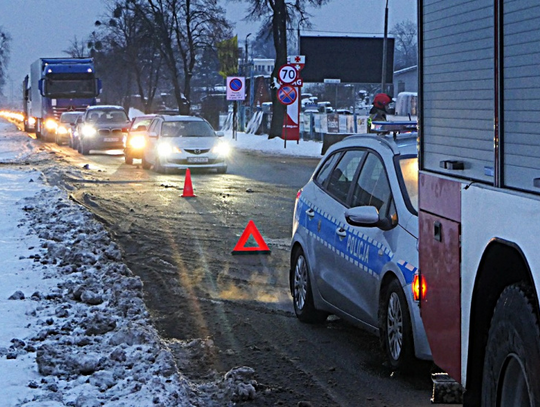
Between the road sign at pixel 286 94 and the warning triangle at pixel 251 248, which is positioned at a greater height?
the road sign at pixel 286 94

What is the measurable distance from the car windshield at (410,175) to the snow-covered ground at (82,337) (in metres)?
1.61

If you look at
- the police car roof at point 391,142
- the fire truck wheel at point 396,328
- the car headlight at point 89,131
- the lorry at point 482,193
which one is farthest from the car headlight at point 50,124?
the lorry at point 482,193

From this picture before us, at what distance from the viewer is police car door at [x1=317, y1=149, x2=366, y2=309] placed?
24.8 feet

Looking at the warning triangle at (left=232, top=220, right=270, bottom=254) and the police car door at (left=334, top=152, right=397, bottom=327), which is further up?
the police car door at (left=334, top=152, right=397, bottom=327)

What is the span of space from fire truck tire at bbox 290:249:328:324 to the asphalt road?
87 millimetres

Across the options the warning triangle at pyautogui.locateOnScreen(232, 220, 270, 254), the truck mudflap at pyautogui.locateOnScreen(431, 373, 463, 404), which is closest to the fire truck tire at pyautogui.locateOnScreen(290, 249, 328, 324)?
the truck mudflap at pyautogui.locateOnScreen(431, 373, 463, 404)

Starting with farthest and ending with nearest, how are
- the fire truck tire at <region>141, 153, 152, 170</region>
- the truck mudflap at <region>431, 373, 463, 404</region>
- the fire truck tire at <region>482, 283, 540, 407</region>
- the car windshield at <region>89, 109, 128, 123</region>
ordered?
the car windshield at <region>89, 109, 128, 123</region> → the fire truck tire at <region>141, 153, 152, 170</region> → the truck mudflap at <region>431, 373, 463, 404</region> → the fire truck tire at <region>482, 283, 540, 407</region>

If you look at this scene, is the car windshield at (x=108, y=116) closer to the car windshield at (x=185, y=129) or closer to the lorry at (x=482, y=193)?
the car windshield at (x=185, y=129)

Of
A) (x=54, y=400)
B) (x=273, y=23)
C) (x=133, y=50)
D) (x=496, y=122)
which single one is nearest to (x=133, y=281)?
(x=54, y=400)

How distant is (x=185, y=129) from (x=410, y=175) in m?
21.6

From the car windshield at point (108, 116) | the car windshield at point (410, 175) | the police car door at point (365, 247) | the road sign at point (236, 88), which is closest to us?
the police car door at point (365, 247)

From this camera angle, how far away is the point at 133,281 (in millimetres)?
9688

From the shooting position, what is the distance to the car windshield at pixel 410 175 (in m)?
6.99

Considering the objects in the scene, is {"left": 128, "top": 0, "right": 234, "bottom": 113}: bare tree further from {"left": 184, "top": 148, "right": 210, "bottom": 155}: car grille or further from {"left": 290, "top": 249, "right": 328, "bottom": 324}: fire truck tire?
{"left": 290, "top": 249, "right": 328, "bottom": 324}: fire truck tire
